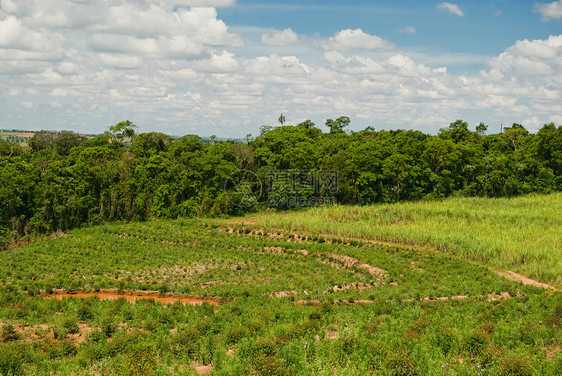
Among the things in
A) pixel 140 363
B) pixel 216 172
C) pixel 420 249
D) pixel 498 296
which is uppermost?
pixel 216 172

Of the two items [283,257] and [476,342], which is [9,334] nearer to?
[476,342]

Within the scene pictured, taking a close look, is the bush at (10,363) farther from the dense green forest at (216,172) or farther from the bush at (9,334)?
the dense green forest at (216,172)

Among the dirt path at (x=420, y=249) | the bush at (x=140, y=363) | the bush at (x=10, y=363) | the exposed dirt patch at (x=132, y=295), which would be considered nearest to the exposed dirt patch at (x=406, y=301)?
the dirt path at (x=420, y=249)

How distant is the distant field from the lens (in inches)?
1097

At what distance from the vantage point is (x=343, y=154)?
52.8 meters

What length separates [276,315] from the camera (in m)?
17.6

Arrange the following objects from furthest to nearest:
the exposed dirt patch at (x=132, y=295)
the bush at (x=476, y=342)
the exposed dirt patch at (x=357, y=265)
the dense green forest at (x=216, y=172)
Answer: the dense green forest at (x=216, y=172) → the exposed dirt patch at (x=357, y=265) → the exposed dirt patch at (x=132, y=295) → the bush at (x=476, y=342)

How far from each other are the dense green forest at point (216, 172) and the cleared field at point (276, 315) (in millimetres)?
11950

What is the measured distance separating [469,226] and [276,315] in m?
25.5

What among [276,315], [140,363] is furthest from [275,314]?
[140,363]

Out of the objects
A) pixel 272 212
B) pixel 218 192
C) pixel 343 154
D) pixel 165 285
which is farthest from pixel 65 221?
pixel 343 154

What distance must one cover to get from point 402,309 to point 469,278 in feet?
26.3

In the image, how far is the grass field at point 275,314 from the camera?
42.1ft

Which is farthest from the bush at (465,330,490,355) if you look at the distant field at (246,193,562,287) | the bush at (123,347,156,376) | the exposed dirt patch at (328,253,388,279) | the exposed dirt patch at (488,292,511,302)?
the distant field at (246,193,562,287)
